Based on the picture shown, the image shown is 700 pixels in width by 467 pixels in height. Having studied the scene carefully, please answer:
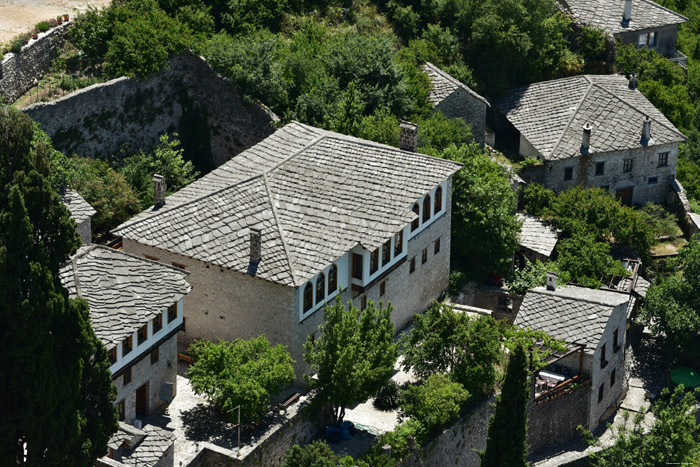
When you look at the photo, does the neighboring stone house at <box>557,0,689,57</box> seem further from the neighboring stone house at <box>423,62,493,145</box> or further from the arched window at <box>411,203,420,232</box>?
the arched window at <box>411,203,420,232</box>

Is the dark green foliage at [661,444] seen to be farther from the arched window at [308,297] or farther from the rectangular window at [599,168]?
the rectangular window at [599,168]

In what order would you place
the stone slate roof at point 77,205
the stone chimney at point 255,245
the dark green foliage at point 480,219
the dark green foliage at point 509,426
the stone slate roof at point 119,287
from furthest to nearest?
the dark green foliage at point 480,219, the stone slate roof at point 77,205, the stone chimney at point 255,245, the dark green foliage at point 509,426, the stone slate roof at point 119,287

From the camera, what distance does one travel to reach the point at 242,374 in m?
56.8

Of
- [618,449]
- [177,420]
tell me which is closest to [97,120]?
[177,420]

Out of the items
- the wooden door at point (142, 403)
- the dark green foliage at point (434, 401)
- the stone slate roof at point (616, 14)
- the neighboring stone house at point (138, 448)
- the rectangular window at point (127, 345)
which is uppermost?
the stone slate roof at point (616, 14)

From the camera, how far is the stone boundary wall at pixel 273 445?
5550 centimetres

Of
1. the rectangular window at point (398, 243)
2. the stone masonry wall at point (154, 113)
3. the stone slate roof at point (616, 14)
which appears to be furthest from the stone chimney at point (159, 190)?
the stone slate roof at point (616, 14)

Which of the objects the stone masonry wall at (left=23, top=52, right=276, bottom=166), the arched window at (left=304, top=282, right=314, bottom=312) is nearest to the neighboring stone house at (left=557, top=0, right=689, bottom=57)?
the stone masonry wall at (left=23, top=52, right=276, bottom=166)

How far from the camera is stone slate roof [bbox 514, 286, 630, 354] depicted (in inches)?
2645

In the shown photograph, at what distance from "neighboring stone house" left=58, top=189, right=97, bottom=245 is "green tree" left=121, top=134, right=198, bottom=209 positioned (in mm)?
5617

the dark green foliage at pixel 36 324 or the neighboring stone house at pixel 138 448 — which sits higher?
the dark green foliage at pixel 36 324

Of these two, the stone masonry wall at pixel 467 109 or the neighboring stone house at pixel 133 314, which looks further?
the stone masonry wall at pixel 467 109

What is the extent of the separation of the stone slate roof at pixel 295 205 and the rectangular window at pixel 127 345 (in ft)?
20.6

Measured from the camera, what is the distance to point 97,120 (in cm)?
7069
